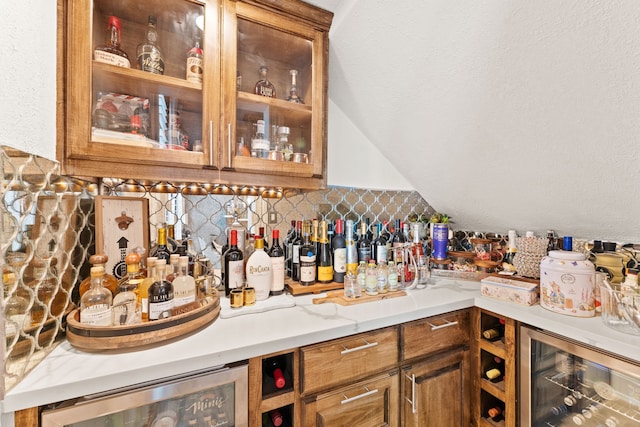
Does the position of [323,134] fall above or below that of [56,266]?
above

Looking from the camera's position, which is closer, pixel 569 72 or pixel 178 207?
pixel 569 72

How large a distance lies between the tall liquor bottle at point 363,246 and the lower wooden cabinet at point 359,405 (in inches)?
24.2

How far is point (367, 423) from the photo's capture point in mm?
1066

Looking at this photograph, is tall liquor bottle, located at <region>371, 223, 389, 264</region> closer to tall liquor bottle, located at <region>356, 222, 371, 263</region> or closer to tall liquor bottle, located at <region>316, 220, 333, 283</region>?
tall liquor bottle, located at <region>356, 222, 371, 263</region>

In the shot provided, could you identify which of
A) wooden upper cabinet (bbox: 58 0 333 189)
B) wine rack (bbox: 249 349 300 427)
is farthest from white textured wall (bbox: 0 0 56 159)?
wine rack (bbox: 249 349 300 427)

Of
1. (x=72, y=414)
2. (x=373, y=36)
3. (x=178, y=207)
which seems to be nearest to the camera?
(x=72, y=414)

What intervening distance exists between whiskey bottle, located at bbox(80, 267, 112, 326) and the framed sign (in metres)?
0.18

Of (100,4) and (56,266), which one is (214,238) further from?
(100,4)

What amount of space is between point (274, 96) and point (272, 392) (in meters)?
1.27

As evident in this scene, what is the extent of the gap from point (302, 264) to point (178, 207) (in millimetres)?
706

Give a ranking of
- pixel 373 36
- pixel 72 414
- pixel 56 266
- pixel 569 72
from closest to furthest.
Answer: pixel 72 414 < pixel 56 266 < pixel 569 72 < pixel 373 36

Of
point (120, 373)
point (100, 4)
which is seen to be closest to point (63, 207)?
point (120, 373)

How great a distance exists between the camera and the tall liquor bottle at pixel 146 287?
3.14 feet

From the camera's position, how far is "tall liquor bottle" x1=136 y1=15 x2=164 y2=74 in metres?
1.06
